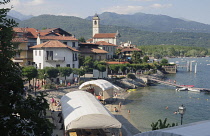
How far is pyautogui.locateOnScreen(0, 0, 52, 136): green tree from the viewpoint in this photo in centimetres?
888

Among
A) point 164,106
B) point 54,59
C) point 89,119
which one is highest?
point 54,59

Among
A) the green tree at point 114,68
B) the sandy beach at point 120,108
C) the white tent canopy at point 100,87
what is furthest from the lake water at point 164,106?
the green tree at point 114,68

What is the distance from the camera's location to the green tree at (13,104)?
888 centimetres

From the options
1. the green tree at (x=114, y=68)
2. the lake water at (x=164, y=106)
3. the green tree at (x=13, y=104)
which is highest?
the green tree at (x=13, y=104)

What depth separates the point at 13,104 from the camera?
1030cm

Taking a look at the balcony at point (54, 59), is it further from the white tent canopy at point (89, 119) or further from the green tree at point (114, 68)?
the white tent canopy at point (89, 119)

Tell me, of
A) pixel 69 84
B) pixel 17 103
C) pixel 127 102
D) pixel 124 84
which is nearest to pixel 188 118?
pixel 127 102

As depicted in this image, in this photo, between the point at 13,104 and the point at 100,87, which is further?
the point at 100,87

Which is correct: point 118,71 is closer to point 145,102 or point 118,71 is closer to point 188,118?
point 145,102

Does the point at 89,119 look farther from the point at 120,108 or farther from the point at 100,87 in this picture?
the point at 120,108

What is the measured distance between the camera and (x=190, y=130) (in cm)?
1045

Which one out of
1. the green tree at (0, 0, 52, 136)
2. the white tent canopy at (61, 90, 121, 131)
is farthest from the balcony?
the green tree at (0, 0, 52, 136)

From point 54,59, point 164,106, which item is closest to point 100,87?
point 164,106

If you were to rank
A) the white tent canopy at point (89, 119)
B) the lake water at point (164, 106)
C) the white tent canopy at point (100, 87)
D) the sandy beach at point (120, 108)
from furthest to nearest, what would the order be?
the white tent canopy at point (100, 87) < the lake water at point (164, 106) < the sandy beach at point (120, 108) < the white tent canopy at point (89, 119)
